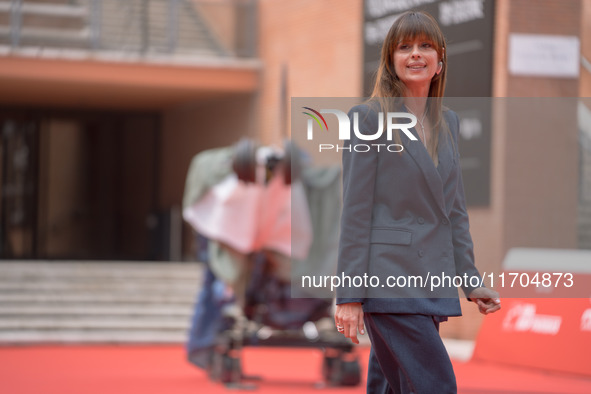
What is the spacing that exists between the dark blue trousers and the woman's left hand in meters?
0.17

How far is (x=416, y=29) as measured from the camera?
113 inches

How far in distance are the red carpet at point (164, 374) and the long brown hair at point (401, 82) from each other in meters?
3.37

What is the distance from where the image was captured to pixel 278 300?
25.5 ft

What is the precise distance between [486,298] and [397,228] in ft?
1.16

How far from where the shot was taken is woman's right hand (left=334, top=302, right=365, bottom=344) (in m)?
2.76

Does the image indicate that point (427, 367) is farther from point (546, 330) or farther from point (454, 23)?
point (454, 23)

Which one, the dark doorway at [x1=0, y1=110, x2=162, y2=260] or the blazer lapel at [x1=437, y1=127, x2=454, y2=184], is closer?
the blazer lapel at [x1=437, y1=127, x2=454, y2=184]

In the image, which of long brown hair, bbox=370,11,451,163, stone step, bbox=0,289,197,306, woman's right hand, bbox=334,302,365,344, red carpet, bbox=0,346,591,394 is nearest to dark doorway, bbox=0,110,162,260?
stone step, bbox=0,289,197,306

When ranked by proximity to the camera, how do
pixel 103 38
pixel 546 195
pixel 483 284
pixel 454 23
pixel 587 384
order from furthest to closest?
1. pixel 103 38
2. pixel 454 23
3. pixel 587 384
4. pixel 546 195
5. pixel 483 284

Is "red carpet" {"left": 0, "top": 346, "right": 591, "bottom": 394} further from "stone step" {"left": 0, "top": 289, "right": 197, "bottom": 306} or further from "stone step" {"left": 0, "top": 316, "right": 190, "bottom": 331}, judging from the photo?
"stone step" {"left": 0, "top": 289, "right": 197, "bottom": 306}

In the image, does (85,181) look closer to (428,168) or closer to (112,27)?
(112,27)

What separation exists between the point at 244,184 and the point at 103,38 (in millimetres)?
9088

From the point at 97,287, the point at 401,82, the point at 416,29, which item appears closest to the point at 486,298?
the point at 401,82

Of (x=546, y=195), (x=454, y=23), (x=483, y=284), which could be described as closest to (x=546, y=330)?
(x=546, y=195)
